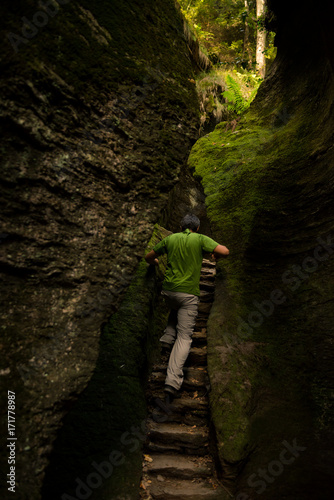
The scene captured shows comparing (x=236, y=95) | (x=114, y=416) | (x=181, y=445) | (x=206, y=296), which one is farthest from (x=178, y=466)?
(x=236, y=95)

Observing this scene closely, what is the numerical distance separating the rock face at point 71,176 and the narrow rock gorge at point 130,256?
0.01 meters

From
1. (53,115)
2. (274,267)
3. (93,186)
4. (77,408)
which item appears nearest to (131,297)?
(77,408)

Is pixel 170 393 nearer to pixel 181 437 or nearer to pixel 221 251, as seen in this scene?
pixel 181 437

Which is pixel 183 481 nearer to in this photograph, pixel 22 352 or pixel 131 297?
pixel 131 297

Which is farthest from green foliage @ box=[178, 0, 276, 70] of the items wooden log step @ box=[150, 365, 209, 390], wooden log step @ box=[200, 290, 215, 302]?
wooden log step @ box=[150, 365, 209, 390]

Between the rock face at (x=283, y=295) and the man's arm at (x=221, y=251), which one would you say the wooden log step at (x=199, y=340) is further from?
the man's arm at (x=221, y=251)

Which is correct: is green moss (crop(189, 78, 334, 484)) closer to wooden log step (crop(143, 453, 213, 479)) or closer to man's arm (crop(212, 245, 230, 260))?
wooden log step (crop(143, 453, 213, 479))

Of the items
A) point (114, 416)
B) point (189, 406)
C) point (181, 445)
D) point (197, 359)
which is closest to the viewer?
point (114, 416)

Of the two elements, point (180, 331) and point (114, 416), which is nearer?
point (114, 416)

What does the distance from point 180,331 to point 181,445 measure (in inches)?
62.4

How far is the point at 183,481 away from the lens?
374cm

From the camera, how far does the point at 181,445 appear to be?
13.5ft

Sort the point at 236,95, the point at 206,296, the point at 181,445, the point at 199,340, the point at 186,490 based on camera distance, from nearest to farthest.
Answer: the point at 186,490 < the point at 181,445 < the point at 199,340 < the point at 206,296 < the point at 236,95

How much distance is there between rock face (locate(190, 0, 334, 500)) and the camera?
366 cm
